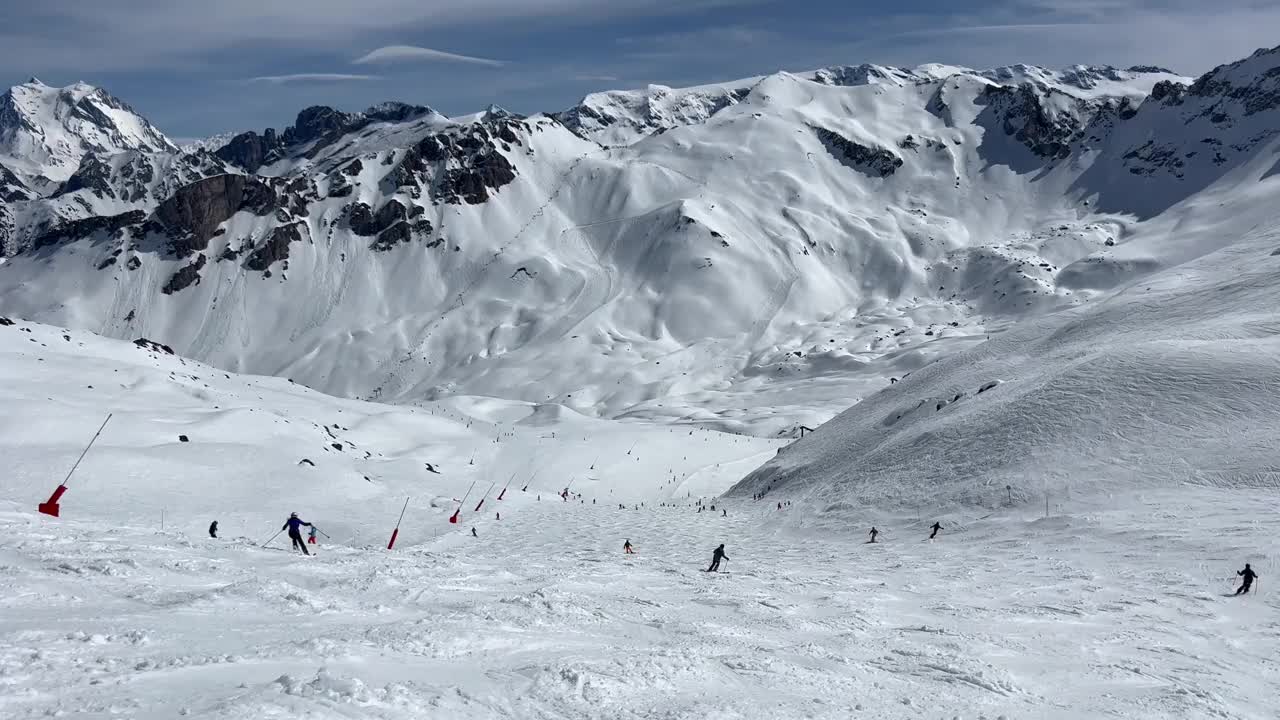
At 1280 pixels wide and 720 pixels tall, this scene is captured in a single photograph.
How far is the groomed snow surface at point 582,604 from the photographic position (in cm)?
938

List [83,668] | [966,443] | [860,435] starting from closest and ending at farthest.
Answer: [83,668]
[966,443]
[860,435]

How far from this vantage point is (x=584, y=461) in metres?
77.0

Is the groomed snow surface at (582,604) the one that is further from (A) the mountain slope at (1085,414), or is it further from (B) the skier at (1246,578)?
(A) the mountain slope at (1085,414)

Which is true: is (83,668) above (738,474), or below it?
below

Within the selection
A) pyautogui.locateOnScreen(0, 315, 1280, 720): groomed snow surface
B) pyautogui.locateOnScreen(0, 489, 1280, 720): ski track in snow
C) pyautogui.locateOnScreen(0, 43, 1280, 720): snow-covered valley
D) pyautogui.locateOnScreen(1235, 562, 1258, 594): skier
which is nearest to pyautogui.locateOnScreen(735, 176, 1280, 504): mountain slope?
pyautogui.locateOnScreen(0, 43, 1280, 720): snow-covered valley

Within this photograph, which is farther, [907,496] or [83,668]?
[907,496]

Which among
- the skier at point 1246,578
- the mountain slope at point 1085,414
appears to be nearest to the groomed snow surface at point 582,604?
the skier at point 1246,578

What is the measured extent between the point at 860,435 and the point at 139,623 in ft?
159

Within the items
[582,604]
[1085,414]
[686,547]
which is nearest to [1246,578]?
[582,604]

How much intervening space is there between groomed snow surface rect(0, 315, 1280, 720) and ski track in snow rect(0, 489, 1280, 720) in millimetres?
60

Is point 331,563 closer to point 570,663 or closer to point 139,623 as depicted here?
point 139,623

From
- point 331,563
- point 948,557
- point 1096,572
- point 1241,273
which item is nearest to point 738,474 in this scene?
point 1241,273

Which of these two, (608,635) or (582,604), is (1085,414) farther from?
(608,635)

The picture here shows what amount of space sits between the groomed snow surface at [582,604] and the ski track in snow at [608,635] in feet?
0.20
